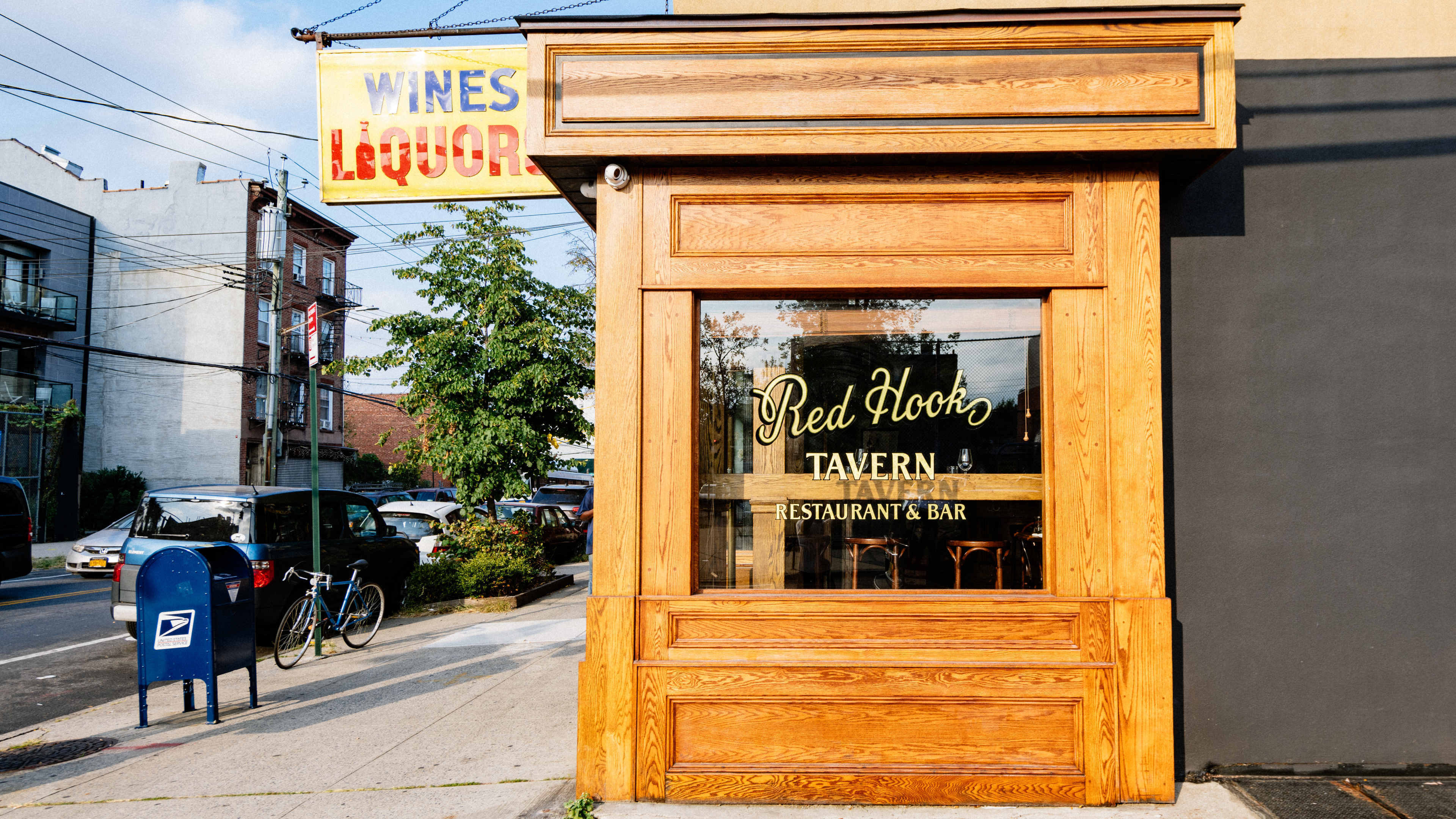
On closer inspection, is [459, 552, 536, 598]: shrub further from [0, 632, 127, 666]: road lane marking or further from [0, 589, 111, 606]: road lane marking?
[0, 589, 111, 606]: road lane marking

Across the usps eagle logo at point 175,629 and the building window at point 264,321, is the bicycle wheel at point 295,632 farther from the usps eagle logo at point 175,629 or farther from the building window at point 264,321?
the building window at point 264,321

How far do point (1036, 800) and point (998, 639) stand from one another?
802mm

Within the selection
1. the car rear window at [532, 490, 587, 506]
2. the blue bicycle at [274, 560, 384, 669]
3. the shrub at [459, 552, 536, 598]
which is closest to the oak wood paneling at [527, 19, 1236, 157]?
the blue bicycle at [274, 560, 384, 669]

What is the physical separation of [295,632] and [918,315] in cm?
693

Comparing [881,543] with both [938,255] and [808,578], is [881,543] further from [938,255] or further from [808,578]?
[938,255]

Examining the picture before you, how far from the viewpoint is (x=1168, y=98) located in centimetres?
432

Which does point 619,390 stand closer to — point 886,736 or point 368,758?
point 886,736

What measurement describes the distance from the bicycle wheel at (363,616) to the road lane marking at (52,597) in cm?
710

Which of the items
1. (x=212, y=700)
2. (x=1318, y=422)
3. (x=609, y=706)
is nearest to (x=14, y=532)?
(x=212, y=700)

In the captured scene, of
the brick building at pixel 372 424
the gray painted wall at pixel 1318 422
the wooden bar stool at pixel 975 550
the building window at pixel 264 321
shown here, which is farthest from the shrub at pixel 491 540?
the brick building at pixel 372 424

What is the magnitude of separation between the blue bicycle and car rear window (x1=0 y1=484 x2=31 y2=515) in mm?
7568

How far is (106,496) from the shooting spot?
85.1 feet

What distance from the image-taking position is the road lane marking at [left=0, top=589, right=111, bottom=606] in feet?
41.7

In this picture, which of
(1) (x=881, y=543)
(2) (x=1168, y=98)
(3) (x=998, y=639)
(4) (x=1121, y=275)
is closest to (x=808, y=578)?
(1) (x=881, y=543)
